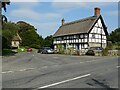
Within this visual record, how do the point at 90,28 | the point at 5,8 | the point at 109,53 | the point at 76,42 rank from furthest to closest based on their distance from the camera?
1. the point at 76,42
2. the point at 90,28
3. the point at 109,53
4. the point at 5,8

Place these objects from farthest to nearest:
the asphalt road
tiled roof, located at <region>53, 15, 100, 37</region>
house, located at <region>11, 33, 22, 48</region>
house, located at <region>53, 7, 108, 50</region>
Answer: house, located at <region>11, 33, 22, 48</region> → tiled roof, located at <region>53, 15, 100, 37</region> → house, located at <region>53, 7, 108, 50</region> → the asphalt road

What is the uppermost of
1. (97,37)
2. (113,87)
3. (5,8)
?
(5,8)

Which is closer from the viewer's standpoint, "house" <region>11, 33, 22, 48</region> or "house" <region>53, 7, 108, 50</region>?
"house" <region>53, 7, 108, 50</region>

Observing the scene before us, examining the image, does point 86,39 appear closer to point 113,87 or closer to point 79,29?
point 79,29

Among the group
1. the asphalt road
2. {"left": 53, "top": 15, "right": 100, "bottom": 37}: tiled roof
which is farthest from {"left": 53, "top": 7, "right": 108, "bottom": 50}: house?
the asphalt road

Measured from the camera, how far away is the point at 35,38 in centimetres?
9644

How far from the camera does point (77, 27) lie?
219 ft

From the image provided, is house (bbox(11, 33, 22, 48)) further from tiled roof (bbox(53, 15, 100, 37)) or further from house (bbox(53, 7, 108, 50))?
house (bbox(53, 7, 108, 50))

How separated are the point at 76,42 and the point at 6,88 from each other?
5507cm

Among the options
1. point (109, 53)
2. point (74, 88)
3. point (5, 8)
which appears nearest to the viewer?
point (74, 88)

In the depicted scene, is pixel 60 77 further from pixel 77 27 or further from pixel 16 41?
pixel 16 41

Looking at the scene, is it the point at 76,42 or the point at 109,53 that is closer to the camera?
→ the point at 109,53

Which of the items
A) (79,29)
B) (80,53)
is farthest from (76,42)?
(80,53)

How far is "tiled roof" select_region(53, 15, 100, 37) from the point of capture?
61344 mm
